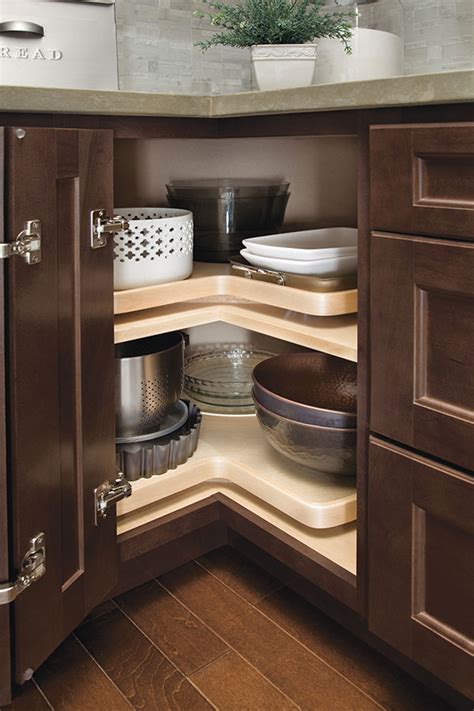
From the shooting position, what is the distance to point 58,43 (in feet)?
4.81

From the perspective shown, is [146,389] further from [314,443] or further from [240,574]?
[240,574]

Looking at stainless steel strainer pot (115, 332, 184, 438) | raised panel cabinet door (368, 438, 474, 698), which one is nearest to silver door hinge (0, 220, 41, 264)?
stainless steel strainer pot (115, 332, 184, 438)

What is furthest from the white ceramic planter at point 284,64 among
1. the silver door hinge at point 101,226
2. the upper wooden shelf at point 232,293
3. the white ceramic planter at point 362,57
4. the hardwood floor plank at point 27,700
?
the hardwood floor plank at point 27,700

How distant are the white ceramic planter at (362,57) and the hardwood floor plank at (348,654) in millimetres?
1039

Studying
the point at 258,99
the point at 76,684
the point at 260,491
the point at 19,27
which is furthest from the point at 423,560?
the point at 19,27

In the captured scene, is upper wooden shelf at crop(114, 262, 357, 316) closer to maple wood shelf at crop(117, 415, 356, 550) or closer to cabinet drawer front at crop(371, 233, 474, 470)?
cabinet drawer front at crop(371, 233, 474, 470)

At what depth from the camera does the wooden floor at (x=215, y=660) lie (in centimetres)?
124

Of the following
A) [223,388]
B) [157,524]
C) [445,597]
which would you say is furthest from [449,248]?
[223,388]

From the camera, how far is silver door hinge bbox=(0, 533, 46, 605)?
1012mm

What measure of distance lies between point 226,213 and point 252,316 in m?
0.34

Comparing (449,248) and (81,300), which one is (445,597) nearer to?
(449,248)

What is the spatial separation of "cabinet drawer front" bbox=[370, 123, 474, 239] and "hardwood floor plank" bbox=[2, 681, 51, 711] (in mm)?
921

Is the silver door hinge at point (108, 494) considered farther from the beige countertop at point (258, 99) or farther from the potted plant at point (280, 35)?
the potted plant at point (280, 35)

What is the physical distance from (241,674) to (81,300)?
0.70 m
